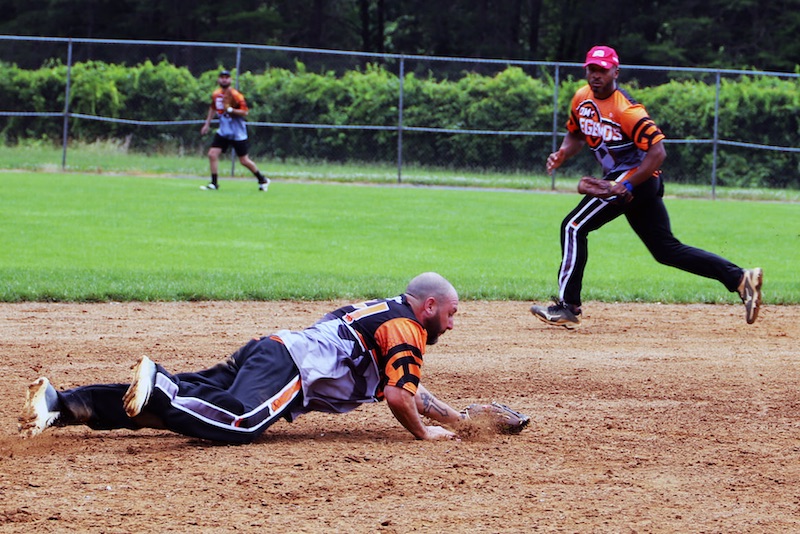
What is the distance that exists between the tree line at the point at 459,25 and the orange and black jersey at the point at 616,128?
105ft

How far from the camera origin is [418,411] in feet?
18.0

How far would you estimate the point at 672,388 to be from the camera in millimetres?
6707

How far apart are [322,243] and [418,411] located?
844 cm

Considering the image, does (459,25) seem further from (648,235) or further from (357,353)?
(357,353)

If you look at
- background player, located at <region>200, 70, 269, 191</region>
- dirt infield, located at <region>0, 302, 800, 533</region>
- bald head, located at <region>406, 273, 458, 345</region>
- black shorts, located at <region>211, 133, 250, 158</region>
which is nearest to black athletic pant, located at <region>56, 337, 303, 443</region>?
dirt infield, located at <region>0, 302, 800, 533</region>

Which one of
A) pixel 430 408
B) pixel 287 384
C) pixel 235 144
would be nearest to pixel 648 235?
pixel 430 408

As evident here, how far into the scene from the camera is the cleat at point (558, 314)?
8633 millimetres

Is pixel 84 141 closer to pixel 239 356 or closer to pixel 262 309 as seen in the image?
pixel 262 309

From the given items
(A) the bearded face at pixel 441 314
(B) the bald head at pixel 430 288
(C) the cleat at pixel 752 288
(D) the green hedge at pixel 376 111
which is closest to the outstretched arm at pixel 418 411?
(A) the bearded face at pixel 441 314

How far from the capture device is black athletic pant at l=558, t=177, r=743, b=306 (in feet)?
27.2

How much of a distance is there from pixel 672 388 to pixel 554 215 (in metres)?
11.0

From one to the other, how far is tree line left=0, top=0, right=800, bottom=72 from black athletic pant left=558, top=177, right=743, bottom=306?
32.1m

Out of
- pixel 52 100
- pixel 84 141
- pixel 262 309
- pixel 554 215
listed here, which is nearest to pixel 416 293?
pixel 262 309

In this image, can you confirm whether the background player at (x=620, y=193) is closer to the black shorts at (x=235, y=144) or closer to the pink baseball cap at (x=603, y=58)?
the pink baseball cap at (x=603, y=58)
